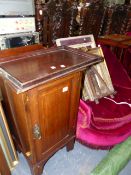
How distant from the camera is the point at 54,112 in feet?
3.47

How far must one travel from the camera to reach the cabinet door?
3.04 feet

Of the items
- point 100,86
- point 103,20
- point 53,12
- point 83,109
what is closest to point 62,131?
point 83,109

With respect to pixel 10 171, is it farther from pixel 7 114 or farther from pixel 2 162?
pixel 7 114

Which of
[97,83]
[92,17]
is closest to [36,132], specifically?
[97,83]

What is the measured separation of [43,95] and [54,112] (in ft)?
0.61

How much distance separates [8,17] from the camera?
1002mm

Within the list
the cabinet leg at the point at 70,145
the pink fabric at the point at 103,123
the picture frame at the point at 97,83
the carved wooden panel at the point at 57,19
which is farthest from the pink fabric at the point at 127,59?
the cabinet leg at the point at 70,145

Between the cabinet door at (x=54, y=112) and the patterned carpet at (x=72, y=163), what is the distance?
0.22m

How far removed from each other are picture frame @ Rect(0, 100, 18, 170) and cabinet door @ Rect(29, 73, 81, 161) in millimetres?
233

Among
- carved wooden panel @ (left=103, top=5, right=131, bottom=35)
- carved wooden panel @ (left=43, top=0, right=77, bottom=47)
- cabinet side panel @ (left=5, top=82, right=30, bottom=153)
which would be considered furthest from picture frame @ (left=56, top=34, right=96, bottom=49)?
carved wooden panel @ (left=103, top=5, right=131, bottom=35)

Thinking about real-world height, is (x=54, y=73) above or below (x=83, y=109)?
above

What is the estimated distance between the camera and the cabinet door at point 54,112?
926 millimetres

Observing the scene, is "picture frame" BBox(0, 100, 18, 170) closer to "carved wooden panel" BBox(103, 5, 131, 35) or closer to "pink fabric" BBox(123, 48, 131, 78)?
"pink fabric" BBox(123, 48, 131, 78)

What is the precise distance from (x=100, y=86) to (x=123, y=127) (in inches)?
17.2
